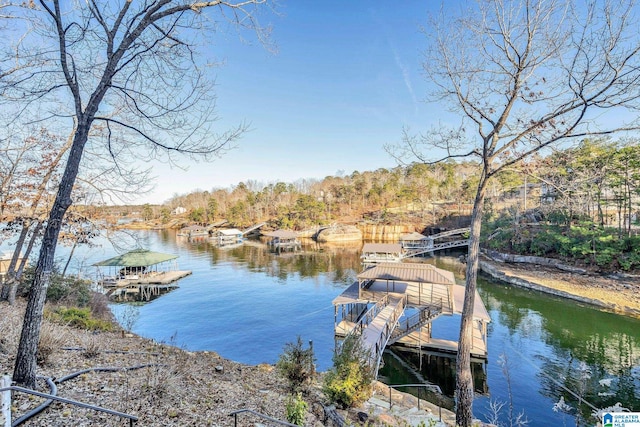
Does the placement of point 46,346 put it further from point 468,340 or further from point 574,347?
point 574,347

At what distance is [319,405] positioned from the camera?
638 centimetres

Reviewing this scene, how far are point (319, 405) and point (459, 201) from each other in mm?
53822

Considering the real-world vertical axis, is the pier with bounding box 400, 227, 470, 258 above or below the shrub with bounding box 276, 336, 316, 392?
below

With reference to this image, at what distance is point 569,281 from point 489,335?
1177cm

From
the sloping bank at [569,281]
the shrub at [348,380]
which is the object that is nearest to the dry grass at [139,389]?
the shrub at [348,380]

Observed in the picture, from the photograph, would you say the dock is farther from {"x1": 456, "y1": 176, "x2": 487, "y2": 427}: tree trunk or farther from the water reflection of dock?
{"x1": 456, "y1": 176, "x2": 487, "y2": 427}: tree trunk

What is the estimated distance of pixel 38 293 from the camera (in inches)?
155

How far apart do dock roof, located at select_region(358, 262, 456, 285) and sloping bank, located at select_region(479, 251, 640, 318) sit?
1032cm

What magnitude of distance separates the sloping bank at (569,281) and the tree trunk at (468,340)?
17.1m

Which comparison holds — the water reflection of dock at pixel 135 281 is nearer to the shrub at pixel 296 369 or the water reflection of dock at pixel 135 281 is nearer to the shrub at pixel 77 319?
the shrub at pixel 77 319

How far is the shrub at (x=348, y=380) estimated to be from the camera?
6.56m

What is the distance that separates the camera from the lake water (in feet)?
33.4

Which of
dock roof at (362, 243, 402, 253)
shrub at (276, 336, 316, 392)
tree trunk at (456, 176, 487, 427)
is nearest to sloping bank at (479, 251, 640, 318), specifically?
dock roof at (362, 243, 402, 253)

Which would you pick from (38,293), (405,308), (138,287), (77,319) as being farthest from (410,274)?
(138,287)
